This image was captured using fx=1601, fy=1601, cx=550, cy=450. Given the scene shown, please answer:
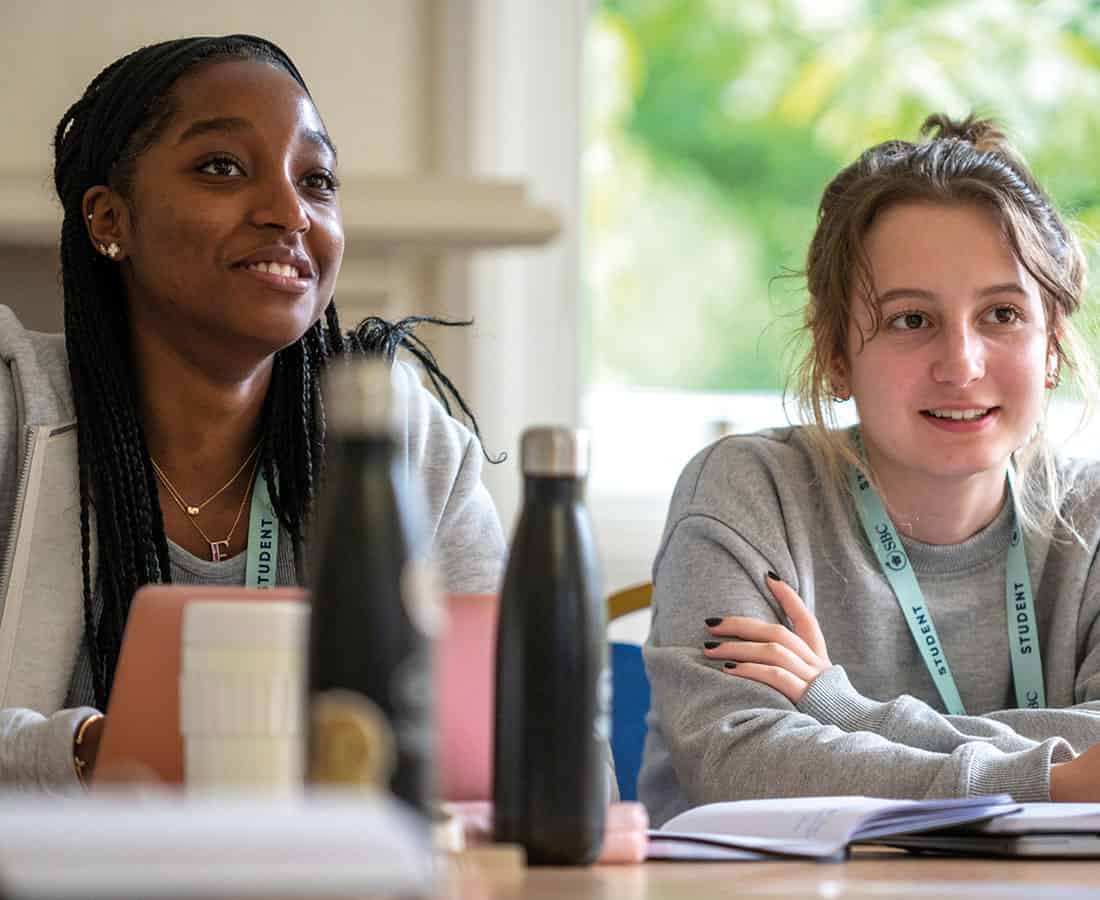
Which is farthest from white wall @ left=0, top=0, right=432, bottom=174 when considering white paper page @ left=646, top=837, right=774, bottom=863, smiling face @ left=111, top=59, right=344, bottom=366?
white paper page @ left=646, top=837, right=774, bottom=863

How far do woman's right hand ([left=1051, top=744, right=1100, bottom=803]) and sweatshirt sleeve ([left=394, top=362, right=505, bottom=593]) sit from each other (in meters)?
0.58

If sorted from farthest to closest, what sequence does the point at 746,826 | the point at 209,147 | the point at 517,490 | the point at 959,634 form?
the point at 517,490
the point at 959,634
the point at 209,147
the point at 746,826

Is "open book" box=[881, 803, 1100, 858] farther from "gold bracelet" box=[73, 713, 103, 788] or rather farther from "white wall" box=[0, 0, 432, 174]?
"white wall" box=[0, 0, 432, 174]

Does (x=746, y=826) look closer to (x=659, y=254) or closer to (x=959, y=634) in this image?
(x=959, y=634)

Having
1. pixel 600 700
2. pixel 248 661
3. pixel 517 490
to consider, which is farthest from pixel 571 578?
pixel 517 490

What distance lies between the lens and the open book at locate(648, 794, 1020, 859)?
41.4 inches

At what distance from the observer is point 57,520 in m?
1.59

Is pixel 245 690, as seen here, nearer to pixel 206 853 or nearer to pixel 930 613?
pixel 206 853

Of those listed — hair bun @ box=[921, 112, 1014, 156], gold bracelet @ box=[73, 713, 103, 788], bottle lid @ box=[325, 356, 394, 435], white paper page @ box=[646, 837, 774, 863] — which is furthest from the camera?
hair bun @ box=[921, 112, 1014, 156]

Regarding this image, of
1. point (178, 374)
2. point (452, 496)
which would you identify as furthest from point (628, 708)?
point (178, 374)

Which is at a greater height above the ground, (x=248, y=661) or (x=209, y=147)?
(x=209, y=147)

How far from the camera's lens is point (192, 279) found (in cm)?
168

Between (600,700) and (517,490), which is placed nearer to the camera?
(600,700)

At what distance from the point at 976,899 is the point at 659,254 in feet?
7.78
